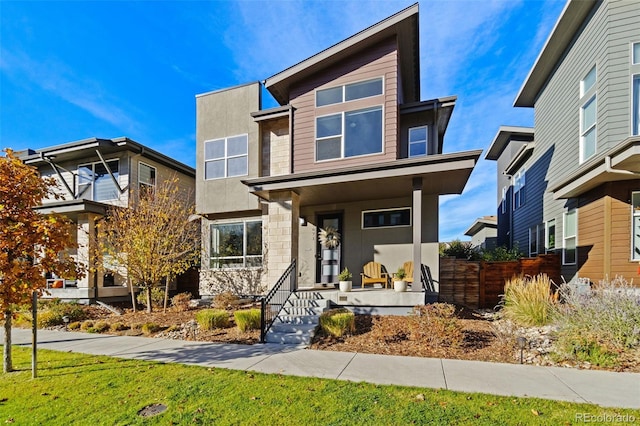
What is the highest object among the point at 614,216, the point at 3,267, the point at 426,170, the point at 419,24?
the point at 419,24

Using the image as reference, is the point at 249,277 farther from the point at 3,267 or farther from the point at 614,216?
the point at 614,216

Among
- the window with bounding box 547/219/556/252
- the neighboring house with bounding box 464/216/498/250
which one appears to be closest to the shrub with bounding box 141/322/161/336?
the window with bounding box 547/219/556/252

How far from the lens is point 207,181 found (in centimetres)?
1209

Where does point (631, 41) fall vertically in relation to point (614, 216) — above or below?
above

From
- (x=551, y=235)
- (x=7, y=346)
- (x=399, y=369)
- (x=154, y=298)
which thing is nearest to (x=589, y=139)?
(x=551, y=235)

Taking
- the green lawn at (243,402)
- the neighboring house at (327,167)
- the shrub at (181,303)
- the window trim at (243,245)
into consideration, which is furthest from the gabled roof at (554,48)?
the shrub at (181,303)

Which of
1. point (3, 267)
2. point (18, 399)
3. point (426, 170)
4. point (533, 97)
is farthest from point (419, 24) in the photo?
point (18, 399)

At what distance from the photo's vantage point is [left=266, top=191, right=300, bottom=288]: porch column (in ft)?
31.3

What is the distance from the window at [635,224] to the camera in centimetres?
764

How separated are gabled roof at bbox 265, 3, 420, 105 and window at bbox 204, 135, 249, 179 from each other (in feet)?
7.53

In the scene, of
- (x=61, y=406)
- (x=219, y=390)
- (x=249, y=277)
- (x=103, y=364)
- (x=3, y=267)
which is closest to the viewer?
(x=61, y=406)

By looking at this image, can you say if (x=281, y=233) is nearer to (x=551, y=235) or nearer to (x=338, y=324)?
(x=338, y=324)

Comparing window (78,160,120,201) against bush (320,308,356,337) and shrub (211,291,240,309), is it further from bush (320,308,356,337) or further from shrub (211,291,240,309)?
bush (320,308,356,337)

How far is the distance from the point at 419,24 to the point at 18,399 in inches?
494
